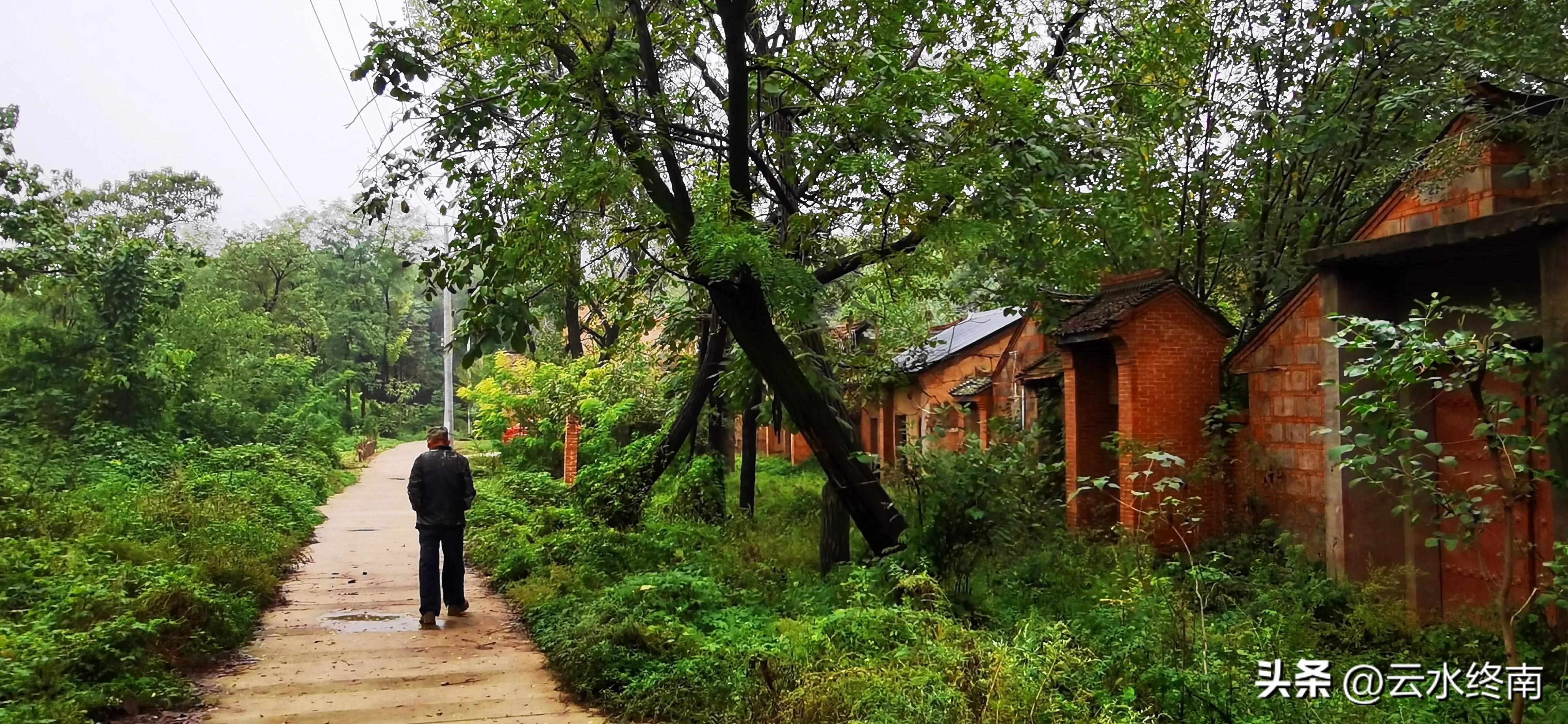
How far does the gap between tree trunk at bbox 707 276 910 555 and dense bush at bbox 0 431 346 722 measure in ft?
15.5

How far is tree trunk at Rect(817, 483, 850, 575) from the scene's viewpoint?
1034 cm

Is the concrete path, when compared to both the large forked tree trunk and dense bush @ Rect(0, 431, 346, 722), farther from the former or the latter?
the large forked tree trunk

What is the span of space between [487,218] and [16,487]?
8690mm

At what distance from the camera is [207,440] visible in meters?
21.8

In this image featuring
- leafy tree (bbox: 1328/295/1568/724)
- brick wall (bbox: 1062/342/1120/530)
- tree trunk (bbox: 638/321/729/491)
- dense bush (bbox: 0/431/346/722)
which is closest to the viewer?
leafy tree (bbox: 1328/295/1568/724)

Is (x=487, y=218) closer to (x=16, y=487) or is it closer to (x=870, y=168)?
(x=870, y=168)

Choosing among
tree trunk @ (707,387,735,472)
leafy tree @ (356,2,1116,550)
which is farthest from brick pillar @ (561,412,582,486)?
leafy tree @ (356,2,1116,550)

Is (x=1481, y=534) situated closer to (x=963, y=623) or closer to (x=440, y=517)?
(x=963, y=623)

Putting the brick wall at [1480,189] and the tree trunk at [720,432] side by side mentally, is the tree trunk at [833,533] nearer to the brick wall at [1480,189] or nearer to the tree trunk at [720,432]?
the tree trunk at [720,432]

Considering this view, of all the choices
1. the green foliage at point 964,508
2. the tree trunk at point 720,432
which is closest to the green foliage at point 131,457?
the green foliage at point 964,508

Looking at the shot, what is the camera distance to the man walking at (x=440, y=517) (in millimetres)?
8977

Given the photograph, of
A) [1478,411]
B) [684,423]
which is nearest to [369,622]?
[684,423]

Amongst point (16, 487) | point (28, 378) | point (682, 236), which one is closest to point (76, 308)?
point (28, 378)

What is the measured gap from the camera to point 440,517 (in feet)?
29.8
